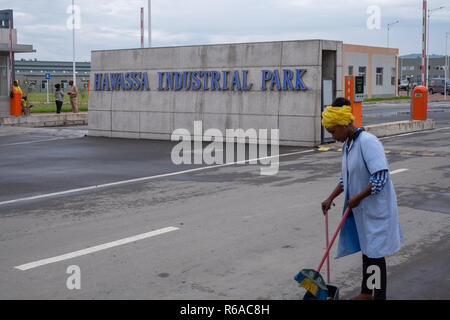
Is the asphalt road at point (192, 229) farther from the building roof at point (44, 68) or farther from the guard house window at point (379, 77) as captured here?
the building roof at point (44, 68)

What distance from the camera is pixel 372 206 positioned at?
15.9 feet

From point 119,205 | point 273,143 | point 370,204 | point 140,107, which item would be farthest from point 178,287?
point 140,107

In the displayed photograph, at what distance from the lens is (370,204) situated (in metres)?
4.86

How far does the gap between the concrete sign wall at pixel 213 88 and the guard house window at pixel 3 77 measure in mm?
10051

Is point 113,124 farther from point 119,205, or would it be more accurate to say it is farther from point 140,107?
point 119,205

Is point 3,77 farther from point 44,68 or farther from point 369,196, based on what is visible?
point 44,68

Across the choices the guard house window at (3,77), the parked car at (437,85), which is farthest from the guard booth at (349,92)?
the parked car at (437,85)

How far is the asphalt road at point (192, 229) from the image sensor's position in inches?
220

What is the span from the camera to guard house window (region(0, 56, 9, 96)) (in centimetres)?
2973

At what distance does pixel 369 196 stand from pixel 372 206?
0.26ft

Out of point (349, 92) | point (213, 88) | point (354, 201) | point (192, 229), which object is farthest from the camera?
point (213, 88)

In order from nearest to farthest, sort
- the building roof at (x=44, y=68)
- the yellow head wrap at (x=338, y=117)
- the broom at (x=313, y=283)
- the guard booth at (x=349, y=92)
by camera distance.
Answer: the broom at (x=313, y=283), the yellow head wrap at (x=338, y=117), the guard booth at (x=349, y=92), the building roof at (x=44, y=68)

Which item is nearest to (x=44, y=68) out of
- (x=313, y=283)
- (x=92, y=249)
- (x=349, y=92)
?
(x=349, y=92)

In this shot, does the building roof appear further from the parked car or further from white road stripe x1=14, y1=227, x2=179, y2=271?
white road stripe x1=14, y1=227, x2=179, y2=271
